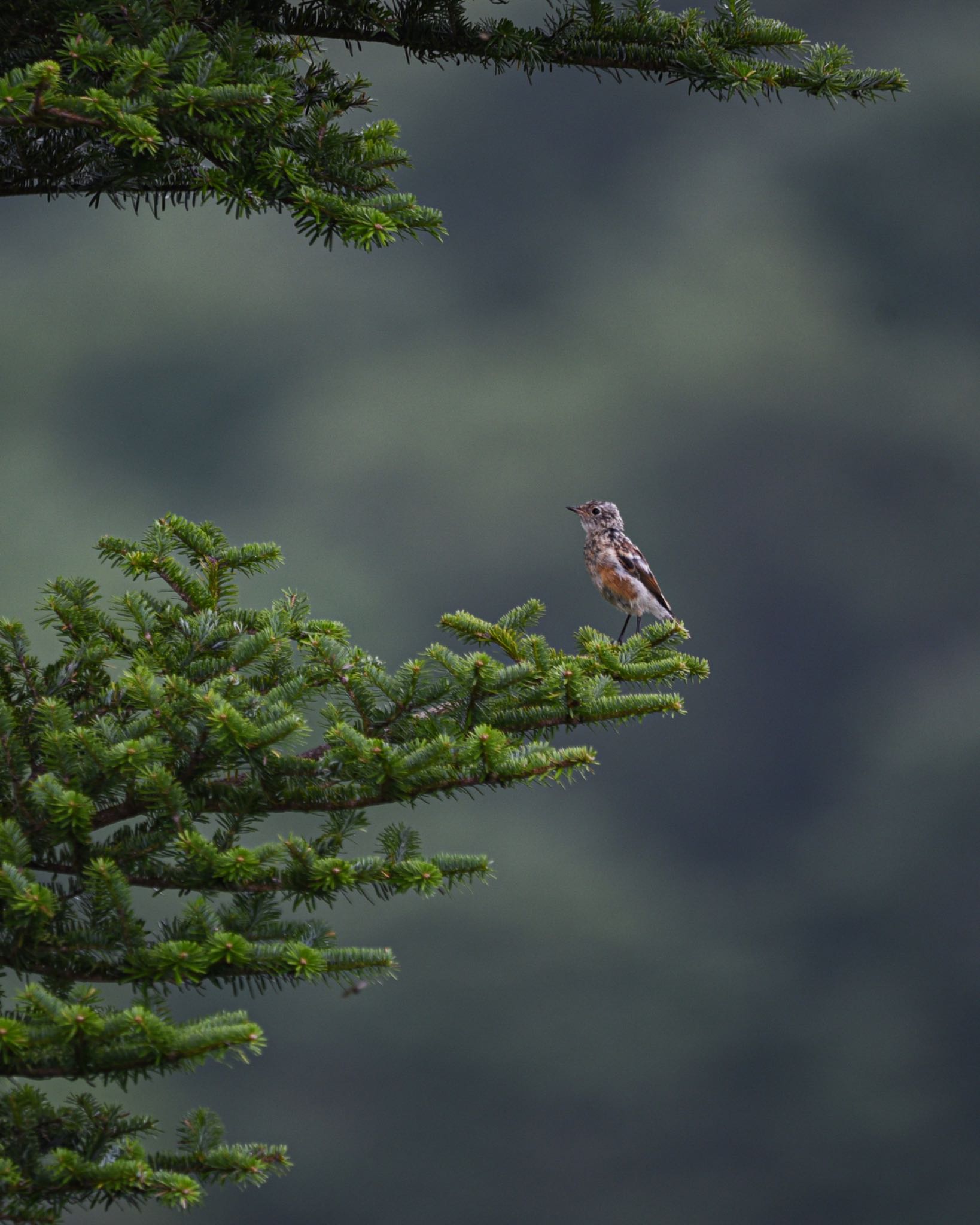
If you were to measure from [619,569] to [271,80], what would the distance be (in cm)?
212

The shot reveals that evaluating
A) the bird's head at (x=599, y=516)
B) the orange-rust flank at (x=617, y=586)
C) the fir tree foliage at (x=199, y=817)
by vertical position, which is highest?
the bird's head at (x=599, y=516)

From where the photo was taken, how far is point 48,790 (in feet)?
7.49

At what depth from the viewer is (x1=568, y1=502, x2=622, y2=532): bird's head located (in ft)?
14.8

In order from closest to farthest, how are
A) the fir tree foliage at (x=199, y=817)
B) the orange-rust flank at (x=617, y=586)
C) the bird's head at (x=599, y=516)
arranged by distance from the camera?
1. the fir tree foliage at (x=199, y=817)
2. the orange-rust flank at (x=617, y=586)
3. the bird's head at (x=599, y=516)

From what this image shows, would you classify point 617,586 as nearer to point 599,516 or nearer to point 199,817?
point 599,516

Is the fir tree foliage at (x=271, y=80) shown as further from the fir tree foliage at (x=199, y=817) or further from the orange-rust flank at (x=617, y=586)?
the orange-rust flank at (x=617, y=586)

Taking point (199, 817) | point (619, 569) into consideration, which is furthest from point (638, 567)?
point (199, 817)

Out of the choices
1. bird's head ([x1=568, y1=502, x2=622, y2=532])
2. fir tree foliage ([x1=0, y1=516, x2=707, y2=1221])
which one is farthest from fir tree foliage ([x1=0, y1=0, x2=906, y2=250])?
bird's head ([x1=568, y1=502, x2=622, y2=532])

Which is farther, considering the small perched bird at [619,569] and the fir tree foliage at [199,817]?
the small perched bird at [619,569]

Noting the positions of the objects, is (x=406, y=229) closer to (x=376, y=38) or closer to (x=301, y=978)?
(x=376, y=38)

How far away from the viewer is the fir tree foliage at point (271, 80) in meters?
2.36

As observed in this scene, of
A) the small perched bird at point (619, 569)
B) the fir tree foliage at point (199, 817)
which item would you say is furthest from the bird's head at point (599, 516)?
the fir tree foliage at point (199, 817)

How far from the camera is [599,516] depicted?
4.55 metres

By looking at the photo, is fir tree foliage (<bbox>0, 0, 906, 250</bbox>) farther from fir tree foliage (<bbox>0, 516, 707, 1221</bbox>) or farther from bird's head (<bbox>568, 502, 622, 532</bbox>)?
bird's head (<bbox>568, 502, 622, 532</bbox>)
